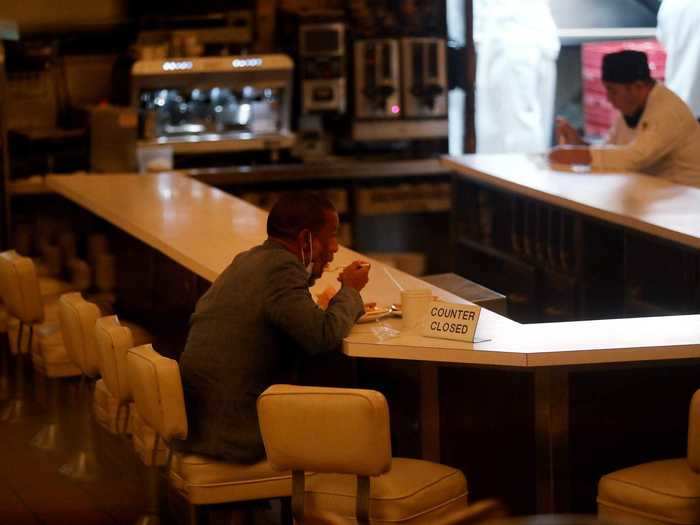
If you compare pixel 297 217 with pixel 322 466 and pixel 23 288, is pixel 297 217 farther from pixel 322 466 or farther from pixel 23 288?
pixel 23 288

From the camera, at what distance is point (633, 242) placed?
5.23 m

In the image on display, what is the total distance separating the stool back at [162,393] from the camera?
3.41 m

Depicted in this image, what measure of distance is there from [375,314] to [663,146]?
2.80 metres

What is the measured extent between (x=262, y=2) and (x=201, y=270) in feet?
13.8

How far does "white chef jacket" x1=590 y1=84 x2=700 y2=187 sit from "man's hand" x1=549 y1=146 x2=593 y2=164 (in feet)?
0.28

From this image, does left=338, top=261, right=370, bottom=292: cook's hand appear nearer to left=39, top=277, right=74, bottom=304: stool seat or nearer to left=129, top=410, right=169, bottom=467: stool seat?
left=129, top=410, right=169, bottom=467: stool seat

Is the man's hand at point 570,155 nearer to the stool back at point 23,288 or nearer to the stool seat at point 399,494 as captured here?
the stool back at point 23,288

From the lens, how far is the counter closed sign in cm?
335

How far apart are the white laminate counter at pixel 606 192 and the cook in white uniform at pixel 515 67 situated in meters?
1.49

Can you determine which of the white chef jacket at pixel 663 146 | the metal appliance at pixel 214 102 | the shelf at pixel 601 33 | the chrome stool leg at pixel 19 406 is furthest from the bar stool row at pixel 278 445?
the shelf at pixel 601 33

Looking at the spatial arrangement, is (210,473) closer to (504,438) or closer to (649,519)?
(504,438)

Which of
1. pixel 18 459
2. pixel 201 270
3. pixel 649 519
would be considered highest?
pixel 201 270

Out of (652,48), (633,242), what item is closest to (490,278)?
(633,242)

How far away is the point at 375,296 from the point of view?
3.96 metres
